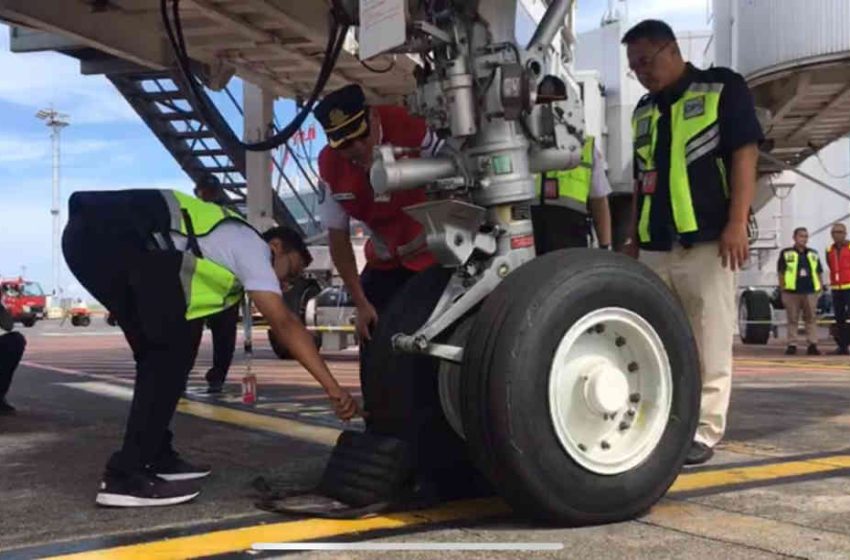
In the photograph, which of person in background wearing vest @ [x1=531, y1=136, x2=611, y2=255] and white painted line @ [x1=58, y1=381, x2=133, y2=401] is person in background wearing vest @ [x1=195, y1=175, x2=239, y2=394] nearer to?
white painted line @ [x1=58, y1=381, x2=133, y2=401]

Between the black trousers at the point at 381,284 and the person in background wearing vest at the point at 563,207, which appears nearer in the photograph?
the black trousers at the point at 381,284

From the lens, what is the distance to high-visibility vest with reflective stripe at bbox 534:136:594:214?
517 centimetres

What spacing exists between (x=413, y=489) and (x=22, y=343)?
4205mm

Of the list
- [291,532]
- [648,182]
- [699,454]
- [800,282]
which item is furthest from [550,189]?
[800,282]

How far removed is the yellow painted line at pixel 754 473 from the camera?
386cm

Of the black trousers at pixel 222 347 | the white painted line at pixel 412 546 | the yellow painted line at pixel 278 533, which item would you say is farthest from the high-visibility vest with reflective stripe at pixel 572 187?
the black trousers at pixel 222 347

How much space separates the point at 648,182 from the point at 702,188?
0.28 m

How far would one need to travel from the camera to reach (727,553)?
285 centimetres

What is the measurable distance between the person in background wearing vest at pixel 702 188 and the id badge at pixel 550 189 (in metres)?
0.75

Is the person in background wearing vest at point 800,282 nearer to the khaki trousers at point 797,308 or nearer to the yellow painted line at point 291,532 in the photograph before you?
the khaki trousers at point 797,308

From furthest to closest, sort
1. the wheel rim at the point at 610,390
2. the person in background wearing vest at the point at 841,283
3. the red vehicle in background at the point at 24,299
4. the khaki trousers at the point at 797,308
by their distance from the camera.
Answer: the red vehicle in background at the point at 24,299 → the khaki trousers at the point at 797,308 → the person in background wearing vest at the point at 841,283 → the wheel rim at the point at 610,390

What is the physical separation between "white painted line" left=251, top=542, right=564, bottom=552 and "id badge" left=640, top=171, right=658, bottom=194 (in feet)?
6.57

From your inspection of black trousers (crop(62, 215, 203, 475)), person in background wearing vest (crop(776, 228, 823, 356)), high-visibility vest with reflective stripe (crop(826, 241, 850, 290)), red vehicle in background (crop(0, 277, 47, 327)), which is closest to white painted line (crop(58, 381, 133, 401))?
black trousers (crop(62, 215, 203, 475))

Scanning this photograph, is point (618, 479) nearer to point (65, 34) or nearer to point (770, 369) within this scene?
point (65, 34)
